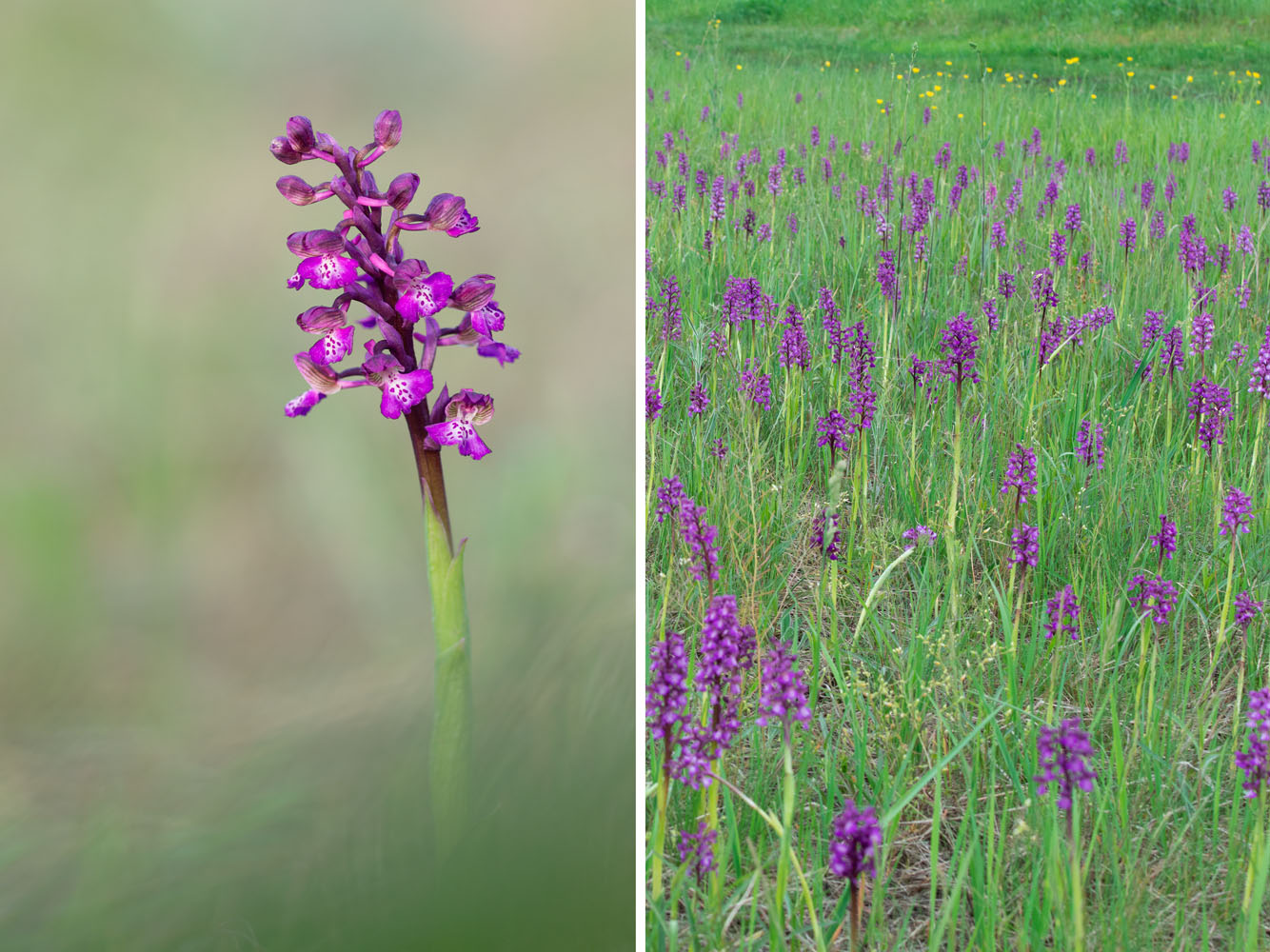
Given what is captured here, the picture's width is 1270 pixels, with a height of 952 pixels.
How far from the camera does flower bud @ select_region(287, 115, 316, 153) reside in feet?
1.90

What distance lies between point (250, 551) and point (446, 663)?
0.42ft

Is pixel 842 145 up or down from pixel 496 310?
up

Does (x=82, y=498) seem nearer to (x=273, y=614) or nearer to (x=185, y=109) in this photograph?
(x=273, y=614)

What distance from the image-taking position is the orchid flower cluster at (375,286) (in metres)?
0.59

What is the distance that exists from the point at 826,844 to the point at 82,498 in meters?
0.82

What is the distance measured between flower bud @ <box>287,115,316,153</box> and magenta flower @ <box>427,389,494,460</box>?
0.17 metres

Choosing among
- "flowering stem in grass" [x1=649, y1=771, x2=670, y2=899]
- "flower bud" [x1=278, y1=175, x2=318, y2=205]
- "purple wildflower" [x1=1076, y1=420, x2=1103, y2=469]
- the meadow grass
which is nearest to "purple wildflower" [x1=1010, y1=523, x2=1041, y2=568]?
the meadow grass

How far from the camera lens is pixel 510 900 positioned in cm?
63

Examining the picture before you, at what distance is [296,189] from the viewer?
0.60m

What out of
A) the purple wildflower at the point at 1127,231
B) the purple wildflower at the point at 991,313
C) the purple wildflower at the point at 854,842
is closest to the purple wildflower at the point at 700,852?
the purple wildflower at the point at 854,842

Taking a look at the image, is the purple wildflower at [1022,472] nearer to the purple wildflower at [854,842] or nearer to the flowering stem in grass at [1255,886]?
the flowering stem in grass at [1255,886]

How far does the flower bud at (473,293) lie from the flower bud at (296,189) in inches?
3.9

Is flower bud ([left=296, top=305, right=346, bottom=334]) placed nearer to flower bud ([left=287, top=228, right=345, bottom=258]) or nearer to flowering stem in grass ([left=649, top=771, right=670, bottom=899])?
flower bud ([left=287, top=228, right=345, bottom=258])

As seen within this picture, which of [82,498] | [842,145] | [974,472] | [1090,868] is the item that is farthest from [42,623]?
[842,145]
